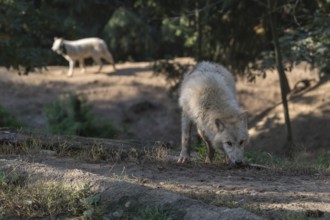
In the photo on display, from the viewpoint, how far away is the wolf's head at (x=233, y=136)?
7.96m

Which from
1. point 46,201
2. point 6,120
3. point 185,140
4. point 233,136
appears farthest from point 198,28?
point 46,201

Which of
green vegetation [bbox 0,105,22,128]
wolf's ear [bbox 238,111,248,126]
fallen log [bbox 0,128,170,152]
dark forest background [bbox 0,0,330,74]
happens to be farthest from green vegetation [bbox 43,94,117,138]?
wolf's ear [bbox 238,111,248,126]

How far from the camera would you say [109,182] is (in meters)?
5.67

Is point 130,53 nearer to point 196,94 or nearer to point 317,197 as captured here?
point 196,94

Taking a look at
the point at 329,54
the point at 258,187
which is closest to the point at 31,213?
the point at 258,187

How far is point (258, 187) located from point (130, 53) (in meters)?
24.0

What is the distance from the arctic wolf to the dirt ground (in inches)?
15.2

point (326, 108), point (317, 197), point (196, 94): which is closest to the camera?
A: point (317, 197)

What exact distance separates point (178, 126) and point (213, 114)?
13081 millimetres

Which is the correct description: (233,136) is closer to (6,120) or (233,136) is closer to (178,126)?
(6,120)

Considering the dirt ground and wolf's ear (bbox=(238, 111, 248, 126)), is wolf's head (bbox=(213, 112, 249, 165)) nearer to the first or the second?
wolf's ear (bbox=(238, 111, 248, 126))

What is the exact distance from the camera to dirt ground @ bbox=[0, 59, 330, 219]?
609 centimetres

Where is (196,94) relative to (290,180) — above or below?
above

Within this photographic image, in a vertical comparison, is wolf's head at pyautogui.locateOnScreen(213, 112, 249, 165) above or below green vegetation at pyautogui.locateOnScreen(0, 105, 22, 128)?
above
